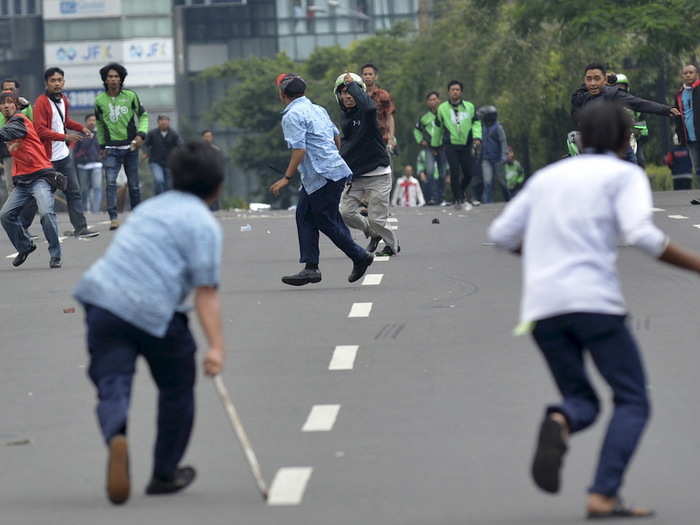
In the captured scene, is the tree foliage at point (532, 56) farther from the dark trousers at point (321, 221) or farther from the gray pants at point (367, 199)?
the dark trousers at point (321, 221)

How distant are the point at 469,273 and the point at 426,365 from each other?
5.44 metres

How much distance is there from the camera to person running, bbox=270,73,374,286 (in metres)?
15.1

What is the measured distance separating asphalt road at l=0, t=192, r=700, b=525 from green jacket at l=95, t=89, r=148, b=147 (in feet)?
20.5

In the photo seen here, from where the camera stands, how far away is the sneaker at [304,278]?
15641mm

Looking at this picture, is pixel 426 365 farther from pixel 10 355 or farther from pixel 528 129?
pixel 528 129

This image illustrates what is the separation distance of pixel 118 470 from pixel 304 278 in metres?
8.25

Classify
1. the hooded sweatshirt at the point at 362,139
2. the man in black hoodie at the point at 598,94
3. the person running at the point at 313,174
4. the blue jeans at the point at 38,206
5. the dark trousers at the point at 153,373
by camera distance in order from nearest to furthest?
the dark trousers at the point at 153,373 < the person running at the point at 313,174 < the man in black hoodie at the point at 598,94 < the hooded sweatshirt at the point at 362,139 < the blue jeans at the point at 38,206

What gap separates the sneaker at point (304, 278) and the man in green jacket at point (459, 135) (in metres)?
11.0

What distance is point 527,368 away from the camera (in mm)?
10773

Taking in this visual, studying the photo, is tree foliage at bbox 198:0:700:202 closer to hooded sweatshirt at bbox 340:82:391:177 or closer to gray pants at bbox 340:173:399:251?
gray pants at bbox 340:173:399:251

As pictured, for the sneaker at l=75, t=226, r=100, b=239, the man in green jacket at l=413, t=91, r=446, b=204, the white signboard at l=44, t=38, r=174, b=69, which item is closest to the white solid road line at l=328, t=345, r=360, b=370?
the sneaker at l=75, t=226, r=100, b=239

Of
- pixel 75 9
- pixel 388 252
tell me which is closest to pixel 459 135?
pixel 388 252

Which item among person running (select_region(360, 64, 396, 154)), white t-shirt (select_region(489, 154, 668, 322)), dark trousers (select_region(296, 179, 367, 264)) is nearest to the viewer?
white t-shirt (select_region(489, 154, 668, 322))

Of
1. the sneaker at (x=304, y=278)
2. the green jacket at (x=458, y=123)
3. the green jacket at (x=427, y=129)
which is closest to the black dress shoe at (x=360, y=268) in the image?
the sneaker at (x=304, y=278)
